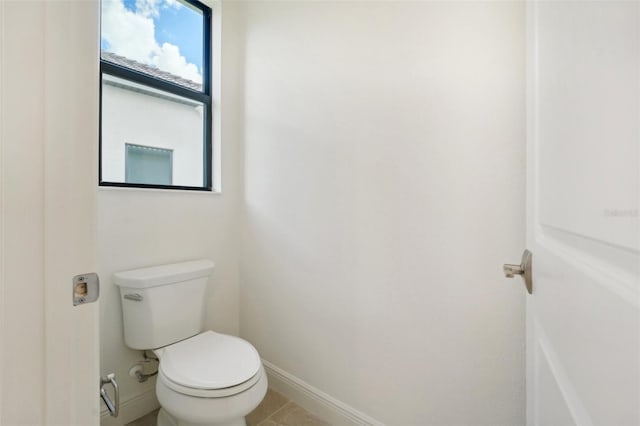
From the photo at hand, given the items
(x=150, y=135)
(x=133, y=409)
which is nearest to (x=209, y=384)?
(x=133, y=409)

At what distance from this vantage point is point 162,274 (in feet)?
4.33

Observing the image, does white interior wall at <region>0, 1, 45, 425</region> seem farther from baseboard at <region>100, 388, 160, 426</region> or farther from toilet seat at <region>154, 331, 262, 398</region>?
baseboard at <region>100, 388, 160, 426</region>

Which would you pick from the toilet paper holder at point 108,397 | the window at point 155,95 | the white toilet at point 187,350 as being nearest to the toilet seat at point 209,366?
the white toilet at point 187,350

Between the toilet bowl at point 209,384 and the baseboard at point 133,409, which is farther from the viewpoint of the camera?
the baseboard at point 133,409

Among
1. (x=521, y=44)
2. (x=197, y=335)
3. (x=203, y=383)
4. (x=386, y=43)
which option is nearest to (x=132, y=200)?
(x=197, y=335)

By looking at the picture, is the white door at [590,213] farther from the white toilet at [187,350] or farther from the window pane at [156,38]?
the window pane at [156,38]

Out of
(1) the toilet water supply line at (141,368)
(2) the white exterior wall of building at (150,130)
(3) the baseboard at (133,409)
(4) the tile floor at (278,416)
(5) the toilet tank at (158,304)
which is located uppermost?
(2) the white exterior wall of building at (150,130)

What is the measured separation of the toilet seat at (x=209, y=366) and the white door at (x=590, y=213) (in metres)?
0.95

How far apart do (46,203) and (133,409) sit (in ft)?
5.05

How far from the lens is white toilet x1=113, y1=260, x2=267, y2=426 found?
39.0 inches

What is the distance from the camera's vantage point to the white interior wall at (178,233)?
130cm

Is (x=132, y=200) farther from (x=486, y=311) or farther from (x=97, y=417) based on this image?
(x=486, y=311)

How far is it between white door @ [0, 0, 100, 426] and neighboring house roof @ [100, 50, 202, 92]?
51.3 inches

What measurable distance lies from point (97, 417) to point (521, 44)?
1.45 meters
